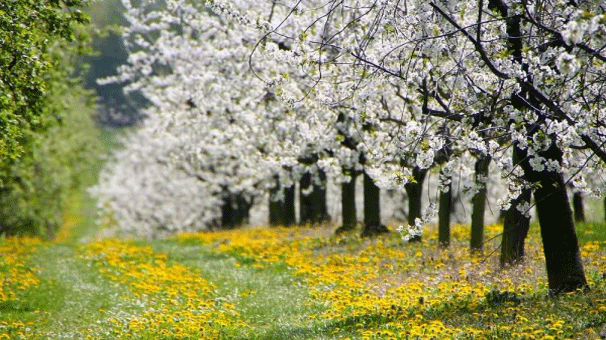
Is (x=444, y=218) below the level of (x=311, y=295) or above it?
above

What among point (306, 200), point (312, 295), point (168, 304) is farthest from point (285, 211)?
point (168, 304)

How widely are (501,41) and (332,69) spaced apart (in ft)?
14.6

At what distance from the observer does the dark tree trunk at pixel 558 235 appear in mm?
10344

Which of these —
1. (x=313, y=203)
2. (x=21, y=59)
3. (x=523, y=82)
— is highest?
(x=21, y=59)

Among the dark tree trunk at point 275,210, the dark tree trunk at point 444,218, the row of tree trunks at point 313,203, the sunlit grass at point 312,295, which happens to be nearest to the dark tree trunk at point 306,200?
the row of tree trunks at point 313,203

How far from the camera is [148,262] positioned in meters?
19.1

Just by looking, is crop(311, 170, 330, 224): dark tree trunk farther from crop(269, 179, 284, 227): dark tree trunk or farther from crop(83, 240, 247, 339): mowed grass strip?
crop(83, 240, 247, 339): mowed grass strip

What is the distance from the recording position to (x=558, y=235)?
1052 cm

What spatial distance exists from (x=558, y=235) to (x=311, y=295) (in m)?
4.84

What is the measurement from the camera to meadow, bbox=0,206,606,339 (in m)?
9.55

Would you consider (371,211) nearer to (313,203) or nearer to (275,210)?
(313,203)

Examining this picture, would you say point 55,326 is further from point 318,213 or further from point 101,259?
point 318,213

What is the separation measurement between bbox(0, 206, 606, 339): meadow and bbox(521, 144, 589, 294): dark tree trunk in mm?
305

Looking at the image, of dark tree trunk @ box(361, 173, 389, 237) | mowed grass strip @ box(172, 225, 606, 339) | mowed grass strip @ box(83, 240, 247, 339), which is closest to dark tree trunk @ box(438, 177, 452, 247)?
mowed grass strip @ box(172, 225, 606, 339)
